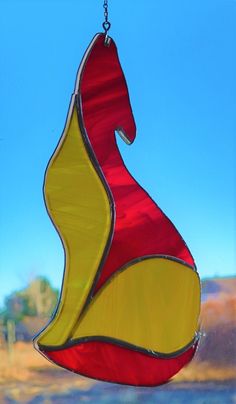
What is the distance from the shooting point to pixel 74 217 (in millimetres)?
1597

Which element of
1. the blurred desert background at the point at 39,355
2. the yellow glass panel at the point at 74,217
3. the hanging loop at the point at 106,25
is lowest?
the blurred desert background at the point at 39,355

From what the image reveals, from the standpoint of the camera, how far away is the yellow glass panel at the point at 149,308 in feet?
5.10

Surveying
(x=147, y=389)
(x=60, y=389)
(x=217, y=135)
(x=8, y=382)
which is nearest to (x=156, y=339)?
(x=147, y=389)

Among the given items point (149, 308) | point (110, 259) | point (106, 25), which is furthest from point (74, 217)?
point (106, 25)

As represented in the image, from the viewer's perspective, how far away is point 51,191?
63.5 inches

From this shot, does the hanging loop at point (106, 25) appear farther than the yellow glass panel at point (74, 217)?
Yes

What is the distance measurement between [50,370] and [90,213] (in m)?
0.44

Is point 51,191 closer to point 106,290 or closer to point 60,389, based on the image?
point 106,290

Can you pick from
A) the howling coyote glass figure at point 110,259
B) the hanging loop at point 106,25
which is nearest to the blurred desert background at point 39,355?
the howling coyote glass figure at point 110,259

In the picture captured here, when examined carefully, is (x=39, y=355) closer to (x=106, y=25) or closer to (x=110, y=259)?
(x=110, y=259)

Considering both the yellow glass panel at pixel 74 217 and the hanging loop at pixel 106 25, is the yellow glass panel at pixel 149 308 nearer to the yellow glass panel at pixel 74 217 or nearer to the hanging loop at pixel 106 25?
the yellow glass panel at pixel 74 217

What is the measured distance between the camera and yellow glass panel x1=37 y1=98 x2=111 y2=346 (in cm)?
156

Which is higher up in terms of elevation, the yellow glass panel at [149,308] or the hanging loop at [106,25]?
the hanging loop at [106,25]

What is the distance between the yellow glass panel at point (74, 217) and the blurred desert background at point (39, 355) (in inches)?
1.9
